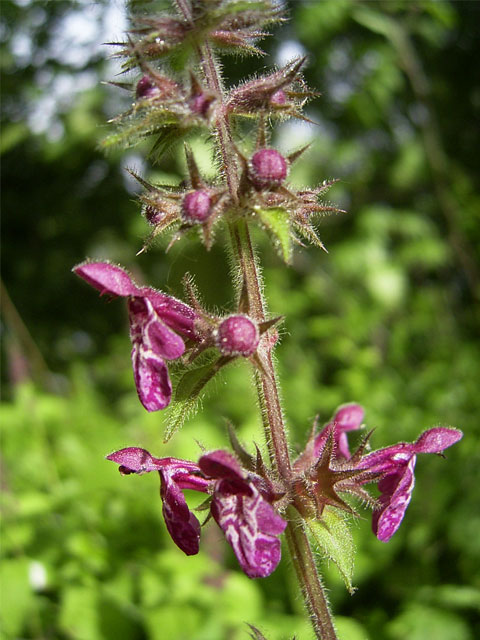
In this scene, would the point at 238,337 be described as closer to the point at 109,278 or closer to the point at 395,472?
the point at 109,278

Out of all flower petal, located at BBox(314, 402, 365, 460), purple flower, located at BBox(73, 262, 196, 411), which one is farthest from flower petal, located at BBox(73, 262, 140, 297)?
flower petal, located at BBox(314, 402, 365, 460)

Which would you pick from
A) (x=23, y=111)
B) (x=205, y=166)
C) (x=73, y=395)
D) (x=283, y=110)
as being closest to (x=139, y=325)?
(x=283, y=110)

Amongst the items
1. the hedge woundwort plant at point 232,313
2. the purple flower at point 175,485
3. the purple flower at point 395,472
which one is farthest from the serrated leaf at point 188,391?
the purple flower at point 395,472

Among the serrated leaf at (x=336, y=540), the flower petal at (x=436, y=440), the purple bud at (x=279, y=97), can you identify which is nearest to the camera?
the serrated leaf at (x=336, y=540)

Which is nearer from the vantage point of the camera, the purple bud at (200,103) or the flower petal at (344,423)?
the purple bud at (200,103)

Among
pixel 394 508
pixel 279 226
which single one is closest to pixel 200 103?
pixel 279 226

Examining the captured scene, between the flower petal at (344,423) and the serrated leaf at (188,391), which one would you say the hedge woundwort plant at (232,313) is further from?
the flower petal at (344,423)
